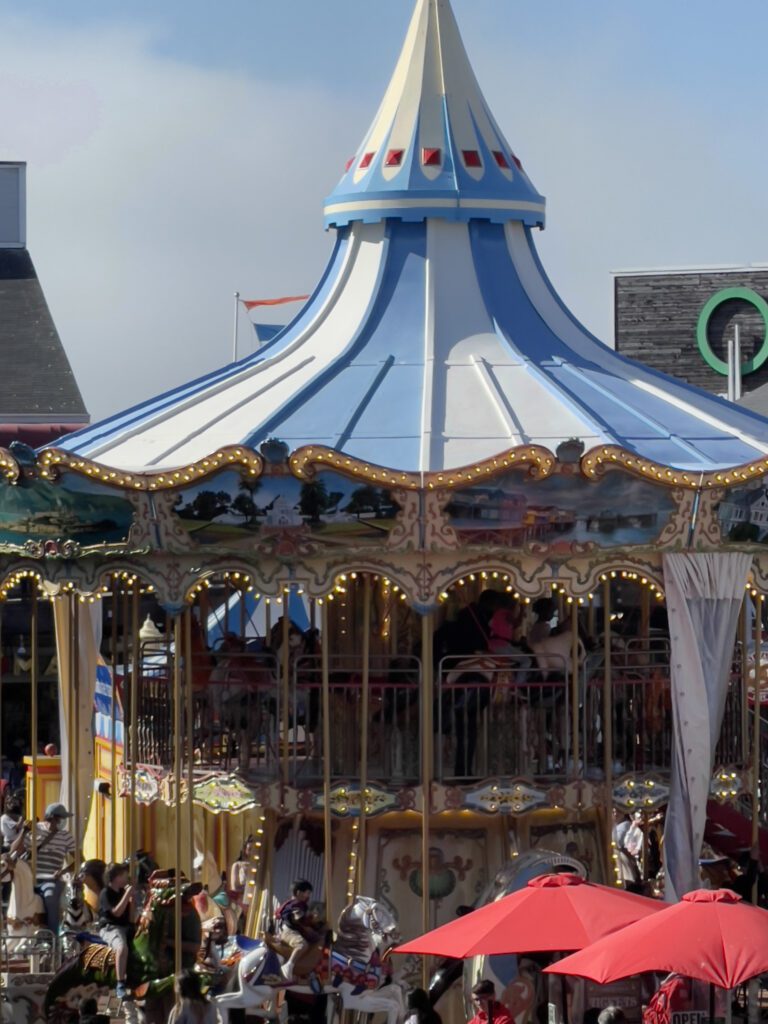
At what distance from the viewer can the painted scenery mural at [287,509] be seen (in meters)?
19.6

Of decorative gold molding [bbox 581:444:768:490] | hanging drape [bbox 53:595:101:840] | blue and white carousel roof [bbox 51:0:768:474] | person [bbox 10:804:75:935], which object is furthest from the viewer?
hanging drape [bbox 53:595:101:840]

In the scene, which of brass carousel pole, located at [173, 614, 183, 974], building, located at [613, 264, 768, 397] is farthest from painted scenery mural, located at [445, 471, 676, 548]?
building, located at [613, 264, 768, 397]

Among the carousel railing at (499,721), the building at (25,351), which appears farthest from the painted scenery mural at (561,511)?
the building at (25,351)

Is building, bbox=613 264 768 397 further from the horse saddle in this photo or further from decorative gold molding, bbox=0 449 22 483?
the horse saddle

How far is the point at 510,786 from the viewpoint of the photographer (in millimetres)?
20438

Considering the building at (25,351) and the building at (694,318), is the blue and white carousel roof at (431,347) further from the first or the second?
the building at (694,318)

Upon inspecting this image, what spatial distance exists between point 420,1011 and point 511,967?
7.47 feet

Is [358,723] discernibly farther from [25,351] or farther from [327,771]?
[25,351]

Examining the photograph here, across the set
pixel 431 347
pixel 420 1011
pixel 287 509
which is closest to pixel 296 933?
pixel 420 1011

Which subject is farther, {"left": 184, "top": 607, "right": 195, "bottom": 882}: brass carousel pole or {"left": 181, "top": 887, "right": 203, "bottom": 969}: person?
{"left": 184, "top": 607, "right": 195, "bottom": 882}: brass carousel pole

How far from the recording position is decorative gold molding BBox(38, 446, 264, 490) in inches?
763

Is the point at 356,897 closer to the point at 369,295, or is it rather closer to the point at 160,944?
the point at 160,944

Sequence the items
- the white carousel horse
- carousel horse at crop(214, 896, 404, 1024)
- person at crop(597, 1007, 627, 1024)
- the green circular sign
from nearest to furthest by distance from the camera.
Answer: person at crop(597, 1007, 627, 1024) → carousel horse at crop(214, 896, 404, 1024) → the white carousel horse → the green circular sign

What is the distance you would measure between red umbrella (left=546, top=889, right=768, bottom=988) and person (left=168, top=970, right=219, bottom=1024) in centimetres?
288
